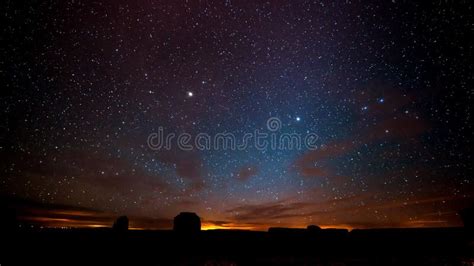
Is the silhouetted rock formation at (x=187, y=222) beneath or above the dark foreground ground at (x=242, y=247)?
above

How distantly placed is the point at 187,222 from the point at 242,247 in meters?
1.38

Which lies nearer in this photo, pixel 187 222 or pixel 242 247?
pixel 242 247

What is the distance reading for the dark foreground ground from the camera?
3926 millimetres

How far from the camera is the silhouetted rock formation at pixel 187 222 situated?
5.29 m

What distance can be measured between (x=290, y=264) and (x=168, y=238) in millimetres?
2392

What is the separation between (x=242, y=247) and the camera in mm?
4906

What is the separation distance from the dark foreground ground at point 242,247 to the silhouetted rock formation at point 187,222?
1.36 ft

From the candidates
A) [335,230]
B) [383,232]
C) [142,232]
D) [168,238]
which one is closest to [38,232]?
[142,232]

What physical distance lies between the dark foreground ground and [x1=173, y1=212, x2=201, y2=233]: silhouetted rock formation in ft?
1.36

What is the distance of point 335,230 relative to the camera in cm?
559

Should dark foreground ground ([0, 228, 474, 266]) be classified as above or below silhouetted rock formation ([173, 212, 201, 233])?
below

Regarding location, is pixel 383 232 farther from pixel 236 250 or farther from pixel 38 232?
pixel 38 232

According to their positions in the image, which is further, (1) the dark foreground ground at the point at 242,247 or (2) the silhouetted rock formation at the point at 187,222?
(2) the silhouetted rock formation at the point at 187,222

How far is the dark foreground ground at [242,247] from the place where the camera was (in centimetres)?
393
